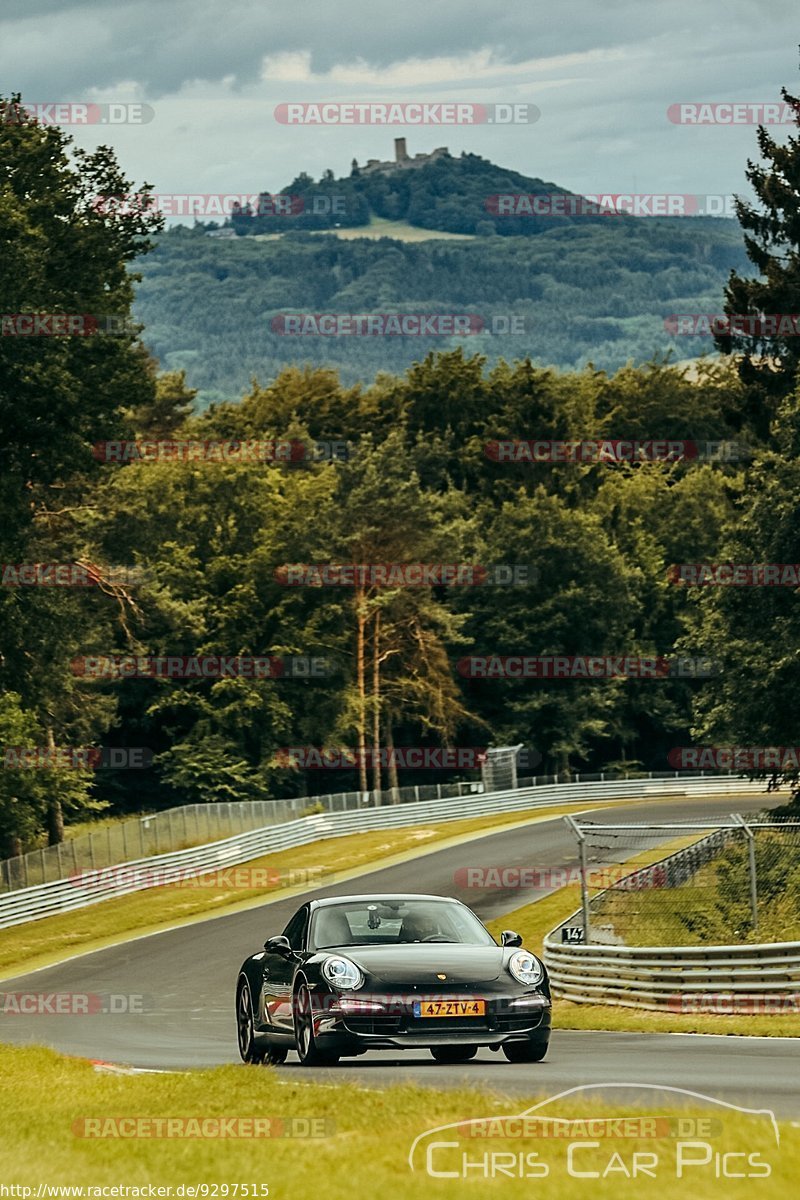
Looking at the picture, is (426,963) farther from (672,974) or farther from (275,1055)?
(672,974)

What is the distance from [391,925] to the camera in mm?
15008

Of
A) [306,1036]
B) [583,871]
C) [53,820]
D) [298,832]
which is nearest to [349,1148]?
[306,1036]

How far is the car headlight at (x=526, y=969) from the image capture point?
45.8 ft

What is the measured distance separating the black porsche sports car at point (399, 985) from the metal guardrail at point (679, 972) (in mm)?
7010

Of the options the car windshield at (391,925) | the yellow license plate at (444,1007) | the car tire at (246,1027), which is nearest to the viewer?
the yellow license plate at (444,1007)

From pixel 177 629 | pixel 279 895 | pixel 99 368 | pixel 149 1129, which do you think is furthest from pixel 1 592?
pixel 177 629

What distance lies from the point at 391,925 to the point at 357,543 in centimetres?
6678

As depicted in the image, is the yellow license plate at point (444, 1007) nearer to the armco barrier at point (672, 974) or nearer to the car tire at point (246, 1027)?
the car tire at point (246, 1027)

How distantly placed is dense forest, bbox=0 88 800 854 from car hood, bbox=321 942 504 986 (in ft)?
84.8

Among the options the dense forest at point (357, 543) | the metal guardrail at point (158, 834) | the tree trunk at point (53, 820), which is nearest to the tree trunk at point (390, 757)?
the dense forest at point (357, 543)

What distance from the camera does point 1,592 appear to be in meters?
41.0

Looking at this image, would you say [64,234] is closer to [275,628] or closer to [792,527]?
[792,527]

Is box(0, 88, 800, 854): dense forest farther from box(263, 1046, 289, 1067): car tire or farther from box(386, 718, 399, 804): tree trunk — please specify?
box(263, 1046, 289, 1067): car tire

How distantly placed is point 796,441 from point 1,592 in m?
17.9
